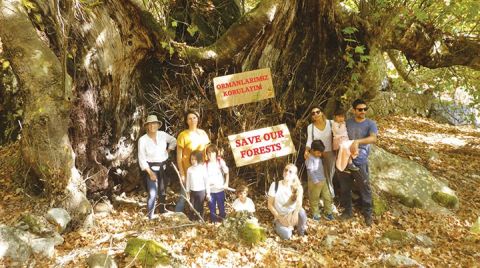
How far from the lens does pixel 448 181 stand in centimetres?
745

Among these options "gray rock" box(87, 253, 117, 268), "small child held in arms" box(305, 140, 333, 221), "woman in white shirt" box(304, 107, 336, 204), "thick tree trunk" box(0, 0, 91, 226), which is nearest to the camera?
"gray rock" box(87, 253, 117, 268)

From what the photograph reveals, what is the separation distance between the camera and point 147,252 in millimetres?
4098

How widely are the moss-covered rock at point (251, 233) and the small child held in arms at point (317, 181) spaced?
119 cm

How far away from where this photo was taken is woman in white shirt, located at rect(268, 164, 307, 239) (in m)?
5.01

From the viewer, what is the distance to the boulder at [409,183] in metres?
6.47

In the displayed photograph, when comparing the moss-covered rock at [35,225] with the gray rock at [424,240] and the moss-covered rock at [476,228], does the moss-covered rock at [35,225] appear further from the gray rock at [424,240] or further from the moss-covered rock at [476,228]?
the moss-covered rock at [476,228]

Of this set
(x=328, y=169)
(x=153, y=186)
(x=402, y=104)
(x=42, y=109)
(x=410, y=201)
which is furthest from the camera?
(x=402, y=104)

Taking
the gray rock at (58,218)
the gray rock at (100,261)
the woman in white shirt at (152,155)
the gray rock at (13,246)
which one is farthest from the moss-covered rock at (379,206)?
the gray rock at (13,246)

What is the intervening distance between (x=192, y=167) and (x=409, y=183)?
4.29m

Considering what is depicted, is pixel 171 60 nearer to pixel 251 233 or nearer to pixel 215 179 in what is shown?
pixel 215 179

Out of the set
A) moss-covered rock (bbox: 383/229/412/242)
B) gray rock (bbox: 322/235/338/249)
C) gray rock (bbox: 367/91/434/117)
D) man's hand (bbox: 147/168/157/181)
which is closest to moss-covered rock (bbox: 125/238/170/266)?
man's hand (bbox: 147/168/157/181)

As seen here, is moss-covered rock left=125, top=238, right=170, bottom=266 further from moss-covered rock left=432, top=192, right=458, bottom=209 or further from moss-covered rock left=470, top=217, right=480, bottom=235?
moss-covered rock left=432, top=192, right=458, bottom=209

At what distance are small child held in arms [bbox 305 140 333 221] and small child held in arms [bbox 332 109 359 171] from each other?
11.4 inches

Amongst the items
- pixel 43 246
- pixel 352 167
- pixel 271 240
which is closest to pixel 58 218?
pixel 43 246
